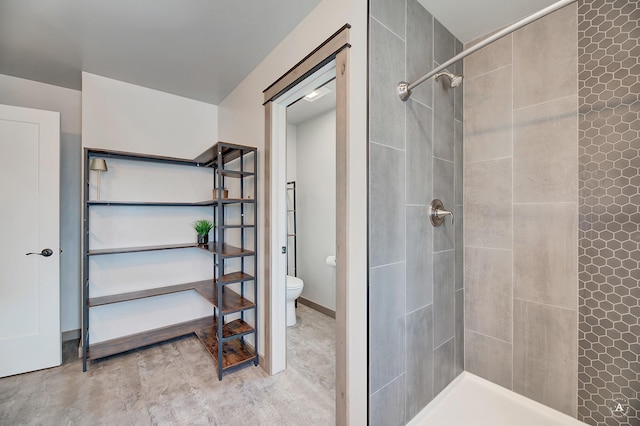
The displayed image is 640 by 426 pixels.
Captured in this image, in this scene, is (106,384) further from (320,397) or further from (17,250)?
(320,397)

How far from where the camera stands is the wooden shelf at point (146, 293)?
226 centimetres

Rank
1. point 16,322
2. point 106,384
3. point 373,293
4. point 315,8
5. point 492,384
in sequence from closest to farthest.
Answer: point 373,293, point 315,8, point 492,384, point 106,384, point 16,322

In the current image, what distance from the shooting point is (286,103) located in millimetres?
1963

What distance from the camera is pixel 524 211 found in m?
1.66

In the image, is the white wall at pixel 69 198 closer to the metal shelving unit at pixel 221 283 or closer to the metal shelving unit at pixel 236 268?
the metal shelving unit at pixel 221 283

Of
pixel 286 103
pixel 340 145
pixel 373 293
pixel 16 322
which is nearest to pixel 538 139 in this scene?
pixel 340 145

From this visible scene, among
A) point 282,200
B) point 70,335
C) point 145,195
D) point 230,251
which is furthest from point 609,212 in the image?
point 70,335

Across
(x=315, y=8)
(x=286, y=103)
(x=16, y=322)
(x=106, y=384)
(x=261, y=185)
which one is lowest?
(x=106, y=384)

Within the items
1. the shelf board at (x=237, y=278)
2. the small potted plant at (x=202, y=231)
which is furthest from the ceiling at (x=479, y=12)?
the small potted plant at (x=202, y=231)

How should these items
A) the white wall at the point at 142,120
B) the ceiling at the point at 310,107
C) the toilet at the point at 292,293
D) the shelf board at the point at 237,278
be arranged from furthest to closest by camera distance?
the ceiling at the point at 310,107
the toilet at the point at 292,293
the white wall at the point at 142,120
the shelf board at the point at 237,278

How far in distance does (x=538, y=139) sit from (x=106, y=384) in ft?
11.4

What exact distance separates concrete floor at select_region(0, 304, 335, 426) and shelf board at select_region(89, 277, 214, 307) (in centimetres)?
52

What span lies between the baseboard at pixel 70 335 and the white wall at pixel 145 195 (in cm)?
46

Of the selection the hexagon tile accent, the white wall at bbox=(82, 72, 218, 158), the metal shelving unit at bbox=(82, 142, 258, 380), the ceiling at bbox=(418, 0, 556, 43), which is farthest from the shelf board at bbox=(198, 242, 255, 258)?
the hexagon tile accent
